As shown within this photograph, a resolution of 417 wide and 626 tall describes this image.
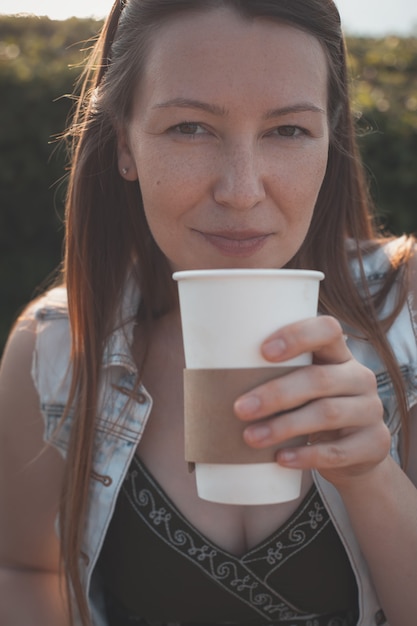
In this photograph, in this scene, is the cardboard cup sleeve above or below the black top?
above

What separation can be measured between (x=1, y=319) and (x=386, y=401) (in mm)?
2803

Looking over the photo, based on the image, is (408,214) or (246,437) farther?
(408,214)

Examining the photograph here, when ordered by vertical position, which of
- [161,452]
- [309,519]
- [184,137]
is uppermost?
[184,137]

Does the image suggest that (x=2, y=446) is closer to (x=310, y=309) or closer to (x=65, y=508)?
(x=65, y=508)

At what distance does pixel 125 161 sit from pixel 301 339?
40.9 inches

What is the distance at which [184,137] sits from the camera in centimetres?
195

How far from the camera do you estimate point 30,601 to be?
2322 millimetres

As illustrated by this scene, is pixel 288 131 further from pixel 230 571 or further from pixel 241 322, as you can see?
pixel 230 571

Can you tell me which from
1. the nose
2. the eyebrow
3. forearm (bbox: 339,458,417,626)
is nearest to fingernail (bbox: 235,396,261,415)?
forearm (bbox: 339,458,417,626)

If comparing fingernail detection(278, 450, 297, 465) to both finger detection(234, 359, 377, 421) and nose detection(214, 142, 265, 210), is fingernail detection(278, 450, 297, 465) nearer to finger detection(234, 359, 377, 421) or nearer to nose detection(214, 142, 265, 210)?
finger detection(234, 359, 377, 421)

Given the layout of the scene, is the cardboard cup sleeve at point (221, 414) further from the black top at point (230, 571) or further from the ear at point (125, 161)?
the ear at point (125, 161)

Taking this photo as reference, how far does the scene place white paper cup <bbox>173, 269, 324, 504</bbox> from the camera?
1408 millimetres

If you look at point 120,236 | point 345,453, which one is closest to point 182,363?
point 120,236

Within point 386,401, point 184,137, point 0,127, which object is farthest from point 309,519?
point 0,127
